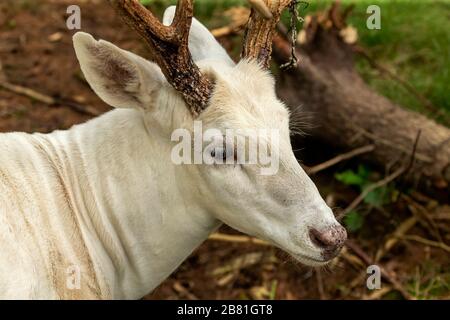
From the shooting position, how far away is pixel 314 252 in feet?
10.6

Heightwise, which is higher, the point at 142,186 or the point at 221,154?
the point at 221,154

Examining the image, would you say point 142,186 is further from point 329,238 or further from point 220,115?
point 329,238

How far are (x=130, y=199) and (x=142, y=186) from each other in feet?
0.26

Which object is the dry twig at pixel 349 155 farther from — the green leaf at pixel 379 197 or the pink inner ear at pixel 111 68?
the pink inner ear at pixel 111 68

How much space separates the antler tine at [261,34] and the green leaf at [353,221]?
1.95 meters

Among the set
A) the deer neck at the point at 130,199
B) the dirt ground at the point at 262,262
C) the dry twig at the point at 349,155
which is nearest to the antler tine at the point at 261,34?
the deer neck at the point at 130,199

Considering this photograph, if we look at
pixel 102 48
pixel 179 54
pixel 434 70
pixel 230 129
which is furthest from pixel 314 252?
pixel 434 70

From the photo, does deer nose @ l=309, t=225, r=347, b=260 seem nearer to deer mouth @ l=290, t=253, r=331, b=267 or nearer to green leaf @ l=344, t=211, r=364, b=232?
deer mouth @ l=290, t=253, r=331, b=267

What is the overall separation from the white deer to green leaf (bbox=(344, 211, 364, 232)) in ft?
6.07

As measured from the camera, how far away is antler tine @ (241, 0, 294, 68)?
11.6ft

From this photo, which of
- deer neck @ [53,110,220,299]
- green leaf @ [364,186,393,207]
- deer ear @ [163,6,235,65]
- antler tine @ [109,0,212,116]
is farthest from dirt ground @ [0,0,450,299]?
antler tine @ [109,0,212,116]

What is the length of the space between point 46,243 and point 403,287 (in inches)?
93.7

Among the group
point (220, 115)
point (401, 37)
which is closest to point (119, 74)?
point (220, 115)

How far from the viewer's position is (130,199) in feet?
11.6
